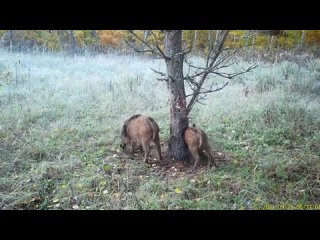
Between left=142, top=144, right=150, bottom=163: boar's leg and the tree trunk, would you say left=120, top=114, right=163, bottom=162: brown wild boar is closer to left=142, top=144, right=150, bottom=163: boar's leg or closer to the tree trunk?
left=142, top=144, right=150, bottom=163: boar's leg

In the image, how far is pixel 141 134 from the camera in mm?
4527

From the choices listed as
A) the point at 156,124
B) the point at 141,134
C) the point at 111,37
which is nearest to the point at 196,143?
the point at 156,124

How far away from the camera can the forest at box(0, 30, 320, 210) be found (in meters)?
3.82

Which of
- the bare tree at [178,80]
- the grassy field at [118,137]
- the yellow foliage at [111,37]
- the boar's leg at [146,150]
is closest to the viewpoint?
the grassy field at [118,137]

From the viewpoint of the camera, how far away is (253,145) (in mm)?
4777

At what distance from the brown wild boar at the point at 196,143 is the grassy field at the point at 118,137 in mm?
167

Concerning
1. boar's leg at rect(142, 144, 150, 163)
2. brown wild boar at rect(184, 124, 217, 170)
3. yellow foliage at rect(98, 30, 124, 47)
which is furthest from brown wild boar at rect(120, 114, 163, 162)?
yellow foliage at rect(98, 30, 124, 47)

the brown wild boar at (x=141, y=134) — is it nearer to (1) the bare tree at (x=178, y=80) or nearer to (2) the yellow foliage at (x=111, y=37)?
(1) the bare tree at (x=178, y=80)

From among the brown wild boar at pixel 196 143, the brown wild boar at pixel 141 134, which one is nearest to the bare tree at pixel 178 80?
the brown wild boar at pixel 196 143

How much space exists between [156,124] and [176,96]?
18.6 inches

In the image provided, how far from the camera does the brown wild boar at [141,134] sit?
4.47 metres

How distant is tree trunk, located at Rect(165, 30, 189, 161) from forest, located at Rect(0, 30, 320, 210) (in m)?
0.01
